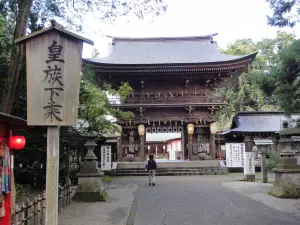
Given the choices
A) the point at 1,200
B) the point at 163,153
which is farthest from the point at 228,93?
the point at 1,200

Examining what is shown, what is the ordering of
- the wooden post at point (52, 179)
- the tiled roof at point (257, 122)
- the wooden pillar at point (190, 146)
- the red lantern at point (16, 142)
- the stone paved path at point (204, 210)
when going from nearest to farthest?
the wooden post at point (52, 179) → the red lantern at point (16, 142) → the stone paved path at point (204, 210) → the tiled roof at point (257, 122) → the wooden pillar at point (190, 146)

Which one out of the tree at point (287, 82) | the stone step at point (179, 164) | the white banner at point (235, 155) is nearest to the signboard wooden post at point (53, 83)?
the tree at point (287, 82)

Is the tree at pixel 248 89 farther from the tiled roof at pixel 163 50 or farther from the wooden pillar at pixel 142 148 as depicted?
the wooden pillar at pixel 142 148

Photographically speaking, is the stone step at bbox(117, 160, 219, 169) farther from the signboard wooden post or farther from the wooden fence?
the signboard wooden post

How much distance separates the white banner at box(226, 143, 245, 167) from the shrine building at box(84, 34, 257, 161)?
1.90 metres

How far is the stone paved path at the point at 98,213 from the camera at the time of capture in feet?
25.1

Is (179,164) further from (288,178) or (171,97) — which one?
(288,178)

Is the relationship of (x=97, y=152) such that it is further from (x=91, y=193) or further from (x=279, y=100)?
(x=279, y=100)

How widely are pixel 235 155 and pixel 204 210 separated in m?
13.4

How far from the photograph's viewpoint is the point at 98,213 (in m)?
8.61

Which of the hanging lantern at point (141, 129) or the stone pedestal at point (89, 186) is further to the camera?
the hanging lantern at point (141, 129)

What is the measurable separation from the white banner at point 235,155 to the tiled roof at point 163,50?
7890 millimetres

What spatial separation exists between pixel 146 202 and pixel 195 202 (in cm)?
161

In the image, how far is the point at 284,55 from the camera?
8828 mm
